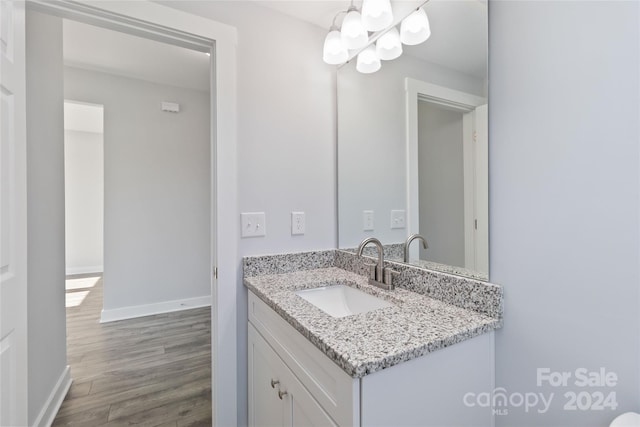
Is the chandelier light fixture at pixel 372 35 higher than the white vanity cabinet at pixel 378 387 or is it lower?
higher

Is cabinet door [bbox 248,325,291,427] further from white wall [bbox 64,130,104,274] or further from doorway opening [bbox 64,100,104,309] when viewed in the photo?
white wall [bbox 64,130,104,274]

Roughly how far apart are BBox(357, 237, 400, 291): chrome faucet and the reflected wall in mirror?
0.44 feet

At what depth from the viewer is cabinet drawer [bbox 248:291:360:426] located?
68cm

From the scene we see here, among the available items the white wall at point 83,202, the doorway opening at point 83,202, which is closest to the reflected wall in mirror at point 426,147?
the doorway opening at point 83,202

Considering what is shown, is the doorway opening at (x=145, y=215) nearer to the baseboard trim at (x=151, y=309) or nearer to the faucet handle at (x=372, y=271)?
the baseboard trim at (x=151, y=309)

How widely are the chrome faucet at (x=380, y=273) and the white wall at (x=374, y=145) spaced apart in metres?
0.17

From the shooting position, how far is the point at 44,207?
1.58 m

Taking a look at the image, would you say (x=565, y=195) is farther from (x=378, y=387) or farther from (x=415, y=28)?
(x=415, y=28)

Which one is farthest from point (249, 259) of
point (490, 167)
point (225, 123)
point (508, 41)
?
point (508, 41)

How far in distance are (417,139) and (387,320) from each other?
840 mm

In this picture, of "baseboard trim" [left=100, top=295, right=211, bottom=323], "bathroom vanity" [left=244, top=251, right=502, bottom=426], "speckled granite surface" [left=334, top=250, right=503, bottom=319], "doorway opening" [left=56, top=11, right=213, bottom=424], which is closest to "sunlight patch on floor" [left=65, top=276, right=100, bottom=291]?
"doorway opening" [left=56, top=11, right=213, bottom=424]

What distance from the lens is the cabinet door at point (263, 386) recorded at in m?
1.07

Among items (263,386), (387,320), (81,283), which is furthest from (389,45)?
(81,283)

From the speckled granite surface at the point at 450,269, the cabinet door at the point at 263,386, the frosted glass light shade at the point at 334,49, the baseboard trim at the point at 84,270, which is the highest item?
the frosted glass light shade at the point at 334,49
